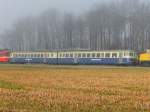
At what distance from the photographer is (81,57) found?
87438 millimetres

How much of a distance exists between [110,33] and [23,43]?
5146 cm

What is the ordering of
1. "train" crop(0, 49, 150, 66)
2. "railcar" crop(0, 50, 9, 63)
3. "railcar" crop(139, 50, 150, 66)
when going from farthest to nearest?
"railcar" crop(0, 50, 9, 63), "train" crop(0, 49, 150, 66), "railcar" crop(139, 50, 150, 66)

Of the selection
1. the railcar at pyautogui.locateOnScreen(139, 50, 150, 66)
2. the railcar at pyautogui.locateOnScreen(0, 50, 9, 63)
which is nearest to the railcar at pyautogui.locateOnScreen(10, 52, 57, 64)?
the railcar at pyautogui.locateOnScreen(0, 50, 9, 63)

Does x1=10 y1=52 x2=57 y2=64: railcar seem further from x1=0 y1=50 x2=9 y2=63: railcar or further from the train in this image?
x1=0 y1=50 x2=9 y2=63: railcar

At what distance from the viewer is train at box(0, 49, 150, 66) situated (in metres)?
80.1

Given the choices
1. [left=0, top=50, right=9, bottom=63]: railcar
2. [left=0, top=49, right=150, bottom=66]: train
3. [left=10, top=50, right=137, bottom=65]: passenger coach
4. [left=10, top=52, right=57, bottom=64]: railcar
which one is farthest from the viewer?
[left=0, top=50, right=9, bottom=63]: railcar

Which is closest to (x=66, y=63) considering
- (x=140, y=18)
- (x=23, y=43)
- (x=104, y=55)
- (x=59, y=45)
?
(x=104, y=55)

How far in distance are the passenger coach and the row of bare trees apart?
31450 mm

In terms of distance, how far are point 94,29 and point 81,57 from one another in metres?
49.4

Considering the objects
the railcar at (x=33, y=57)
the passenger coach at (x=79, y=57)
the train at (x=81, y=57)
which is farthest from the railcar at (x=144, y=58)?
the railcar at (x=33, y=57)

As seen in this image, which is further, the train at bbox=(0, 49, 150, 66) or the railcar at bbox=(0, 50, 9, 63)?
the railcar at bbox=(0, 50, 9, 63)

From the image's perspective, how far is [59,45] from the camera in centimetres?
15138

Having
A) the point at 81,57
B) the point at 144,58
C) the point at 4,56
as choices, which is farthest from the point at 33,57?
the point at 144,58

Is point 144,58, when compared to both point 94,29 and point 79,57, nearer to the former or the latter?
point 79,57
